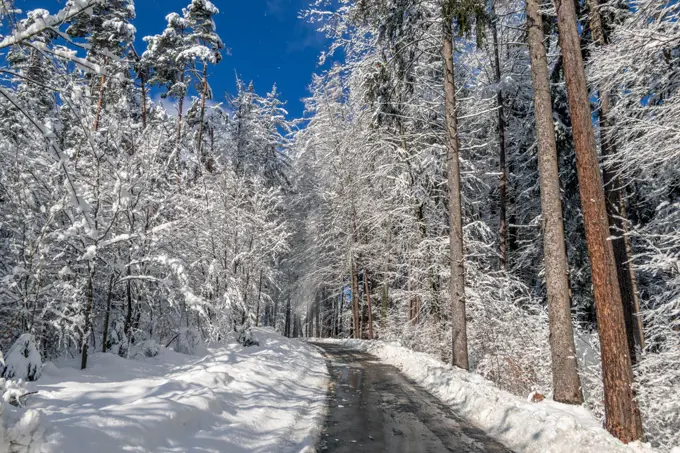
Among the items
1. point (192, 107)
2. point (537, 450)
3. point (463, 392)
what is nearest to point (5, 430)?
point (537, 450)

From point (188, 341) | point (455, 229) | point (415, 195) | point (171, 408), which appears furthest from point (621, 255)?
point (188, 341)

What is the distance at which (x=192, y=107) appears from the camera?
22.9 meters

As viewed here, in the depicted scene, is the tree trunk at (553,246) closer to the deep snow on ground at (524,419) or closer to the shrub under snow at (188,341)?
the deep snow on ground at (524,419)

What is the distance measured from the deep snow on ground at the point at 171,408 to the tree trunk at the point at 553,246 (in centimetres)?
445

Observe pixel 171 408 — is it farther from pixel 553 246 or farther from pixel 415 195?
pixel 415 195

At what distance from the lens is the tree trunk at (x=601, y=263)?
553 centimetres

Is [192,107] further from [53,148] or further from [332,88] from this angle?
[53,148]

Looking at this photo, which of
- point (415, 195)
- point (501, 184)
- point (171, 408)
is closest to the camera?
point (171, 408)

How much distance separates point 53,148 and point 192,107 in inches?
881

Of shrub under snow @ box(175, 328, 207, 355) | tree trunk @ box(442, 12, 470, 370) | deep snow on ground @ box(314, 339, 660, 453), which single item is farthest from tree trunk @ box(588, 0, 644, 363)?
shrub under snow @ box(175, 328, 207, 355)

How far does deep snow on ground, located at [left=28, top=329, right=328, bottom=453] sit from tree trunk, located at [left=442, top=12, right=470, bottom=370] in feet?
14.3

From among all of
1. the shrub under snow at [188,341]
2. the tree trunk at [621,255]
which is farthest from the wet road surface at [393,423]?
the tree trunk at [621,255]

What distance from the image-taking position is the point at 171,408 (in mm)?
5230

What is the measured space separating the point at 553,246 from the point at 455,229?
467 cm
